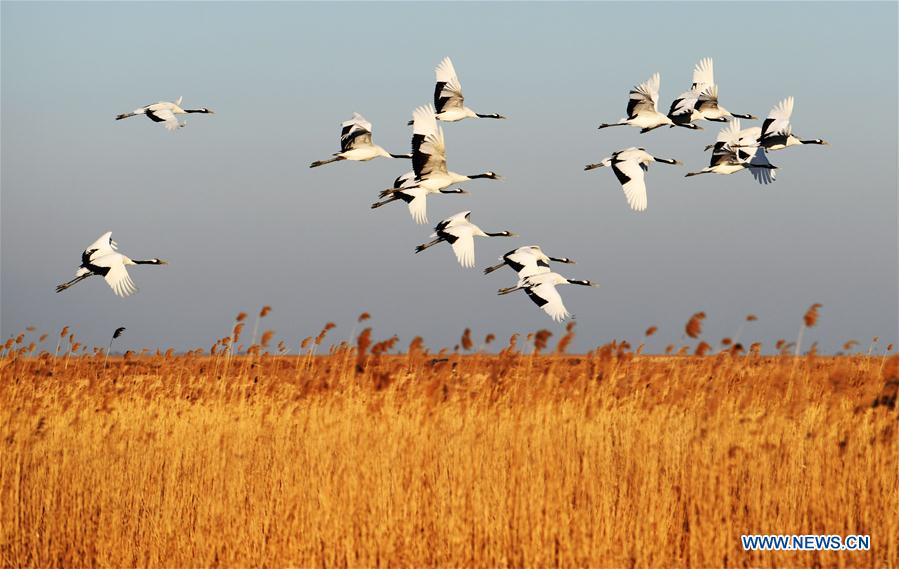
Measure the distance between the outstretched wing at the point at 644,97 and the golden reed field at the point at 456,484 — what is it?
370 inches

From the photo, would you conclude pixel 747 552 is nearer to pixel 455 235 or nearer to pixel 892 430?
pixel 892 430

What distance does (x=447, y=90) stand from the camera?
1780cm

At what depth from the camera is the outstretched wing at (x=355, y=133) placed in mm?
18656

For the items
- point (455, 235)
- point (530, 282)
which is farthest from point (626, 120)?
point (530, 282)

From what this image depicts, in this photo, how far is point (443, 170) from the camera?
17516 millimetres

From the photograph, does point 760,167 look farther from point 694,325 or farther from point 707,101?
point 694,325

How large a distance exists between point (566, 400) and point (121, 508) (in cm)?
417

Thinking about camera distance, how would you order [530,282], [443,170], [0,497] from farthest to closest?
1. [443,170]
2. [530,282]
3. [0,497]

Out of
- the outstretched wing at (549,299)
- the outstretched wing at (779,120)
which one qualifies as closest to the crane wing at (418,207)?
the outstretched wing at (549,299)

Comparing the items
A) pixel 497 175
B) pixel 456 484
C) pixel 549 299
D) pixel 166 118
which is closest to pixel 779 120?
pixel 497 175

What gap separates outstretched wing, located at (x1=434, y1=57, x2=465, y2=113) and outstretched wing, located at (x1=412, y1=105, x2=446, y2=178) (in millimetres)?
745

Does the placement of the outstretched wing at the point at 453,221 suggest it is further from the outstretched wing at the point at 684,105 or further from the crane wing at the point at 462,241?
the outstretched wing at the point at 684,105

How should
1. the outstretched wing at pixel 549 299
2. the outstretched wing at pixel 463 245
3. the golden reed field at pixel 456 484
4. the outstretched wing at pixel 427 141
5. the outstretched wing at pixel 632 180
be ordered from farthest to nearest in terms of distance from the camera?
the outstretched wing at pixel 632 180 < the outstretched wing at pixel 463 245 < the outstretched wing at pixel 427 141 < the outstretched wing at pixel 549 299 < the golden reed field at pixel 456 484

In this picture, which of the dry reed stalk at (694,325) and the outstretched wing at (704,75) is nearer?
the dry reed stalk at (694,325)
